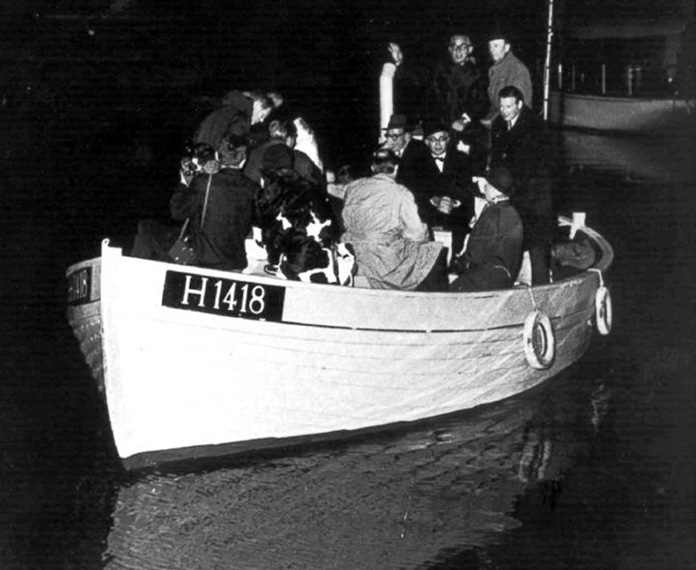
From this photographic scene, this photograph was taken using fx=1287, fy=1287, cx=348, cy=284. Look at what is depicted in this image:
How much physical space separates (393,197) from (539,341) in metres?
1.76

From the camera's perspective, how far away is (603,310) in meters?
10.4

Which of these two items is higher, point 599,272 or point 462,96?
point 462,96

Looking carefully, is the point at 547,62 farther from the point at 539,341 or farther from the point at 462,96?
the point at 539,341

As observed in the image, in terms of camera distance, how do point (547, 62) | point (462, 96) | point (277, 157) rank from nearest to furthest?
point (277, 157), point (547, 62), point (462, 96)

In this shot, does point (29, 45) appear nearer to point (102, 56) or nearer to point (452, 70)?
point (102, 56)

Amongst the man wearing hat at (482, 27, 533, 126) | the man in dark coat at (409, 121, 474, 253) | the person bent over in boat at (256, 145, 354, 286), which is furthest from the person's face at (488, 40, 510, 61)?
the person bent over in boat at (256, 145, 354, 286)

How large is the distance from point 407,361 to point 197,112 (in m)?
6.68

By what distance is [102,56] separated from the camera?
1315 cm

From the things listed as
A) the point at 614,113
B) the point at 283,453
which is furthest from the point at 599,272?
the point at 614,113

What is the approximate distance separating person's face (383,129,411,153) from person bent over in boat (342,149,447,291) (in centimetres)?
89

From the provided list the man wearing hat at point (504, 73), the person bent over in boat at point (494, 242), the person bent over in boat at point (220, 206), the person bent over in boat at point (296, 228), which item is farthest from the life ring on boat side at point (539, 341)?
the person bent over in boat at point (220, 206)

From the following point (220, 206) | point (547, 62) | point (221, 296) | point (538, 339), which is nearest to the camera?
point (221, 296)

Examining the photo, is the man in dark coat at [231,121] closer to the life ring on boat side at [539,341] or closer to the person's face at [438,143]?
the person's face at [438,143]

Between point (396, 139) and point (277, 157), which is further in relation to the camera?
point (396, 139)
